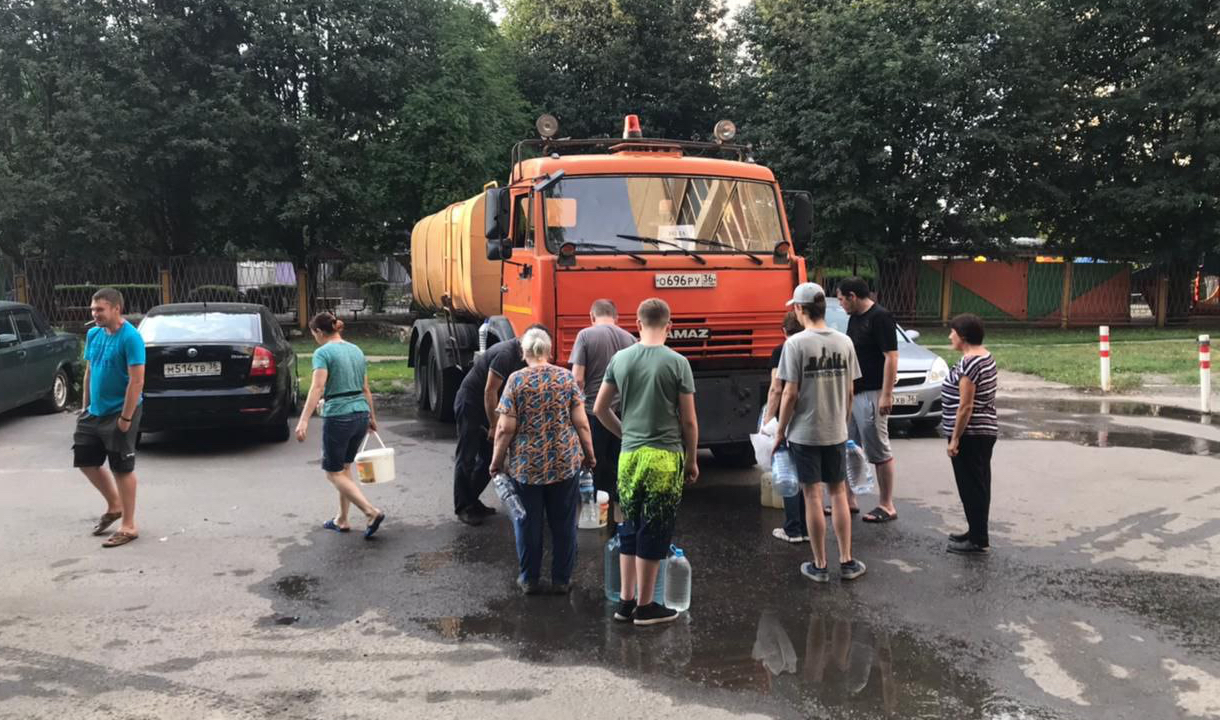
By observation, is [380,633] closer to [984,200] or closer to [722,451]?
[722,451]

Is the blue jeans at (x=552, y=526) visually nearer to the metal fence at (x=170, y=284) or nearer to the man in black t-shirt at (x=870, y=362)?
the man in black t-shirt at (x=870, y=362)

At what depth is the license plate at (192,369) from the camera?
8734mm

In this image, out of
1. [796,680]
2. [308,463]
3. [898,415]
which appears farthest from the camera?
[898,415]

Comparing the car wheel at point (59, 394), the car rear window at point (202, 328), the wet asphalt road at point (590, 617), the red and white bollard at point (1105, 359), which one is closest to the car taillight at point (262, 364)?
the car rear window at point (202, 328)

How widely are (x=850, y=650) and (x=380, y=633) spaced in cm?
237

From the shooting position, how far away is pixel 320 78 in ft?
73.3

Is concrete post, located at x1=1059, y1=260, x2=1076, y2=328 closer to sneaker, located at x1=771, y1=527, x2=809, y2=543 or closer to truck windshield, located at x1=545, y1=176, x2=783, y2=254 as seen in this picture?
truck windshield, located at x1=545, y1=176, x2=783, y2=254

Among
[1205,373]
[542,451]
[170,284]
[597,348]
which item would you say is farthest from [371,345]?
[542,451]

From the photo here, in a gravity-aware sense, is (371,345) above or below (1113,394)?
above

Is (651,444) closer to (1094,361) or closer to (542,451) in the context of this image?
(542,451)

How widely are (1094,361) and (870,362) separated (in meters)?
13.2

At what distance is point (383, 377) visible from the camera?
1481cm

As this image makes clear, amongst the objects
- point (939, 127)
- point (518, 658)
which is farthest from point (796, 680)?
point (939, 127)

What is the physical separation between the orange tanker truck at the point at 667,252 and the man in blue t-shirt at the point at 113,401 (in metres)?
2.96
